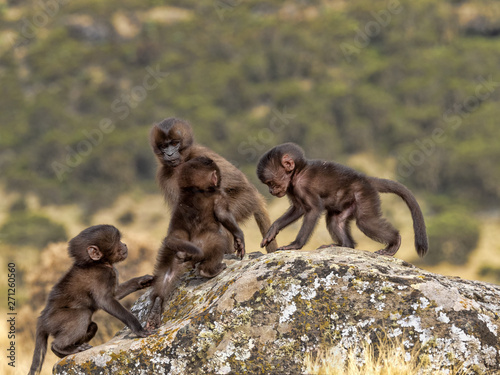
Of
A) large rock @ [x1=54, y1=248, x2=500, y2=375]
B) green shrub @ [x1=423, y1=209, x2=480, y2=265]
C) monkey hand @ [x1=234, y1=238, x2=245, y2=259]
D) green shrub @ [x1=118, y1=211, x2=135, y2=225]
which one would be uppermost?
green shrub @ [x1=118, y1=211, x2=135, y2=225]

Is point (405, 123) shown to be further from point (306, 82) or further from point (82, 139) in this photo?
point (82, 139)

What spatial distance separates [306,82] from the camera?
2044 inches

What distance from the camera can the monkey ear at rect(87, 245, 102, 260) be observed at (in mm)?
5578

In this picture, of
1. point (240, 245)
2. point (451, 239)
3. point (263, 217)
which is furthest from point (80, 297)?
point (451, 239)

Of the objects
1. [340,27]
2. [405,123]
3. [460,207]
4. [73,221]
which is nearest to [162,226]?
[73,221]

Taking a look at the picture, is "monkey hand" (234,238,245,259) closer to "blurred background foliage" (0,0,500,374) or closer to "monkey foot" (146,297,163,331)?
"monkey foot" (146,297,163,331)

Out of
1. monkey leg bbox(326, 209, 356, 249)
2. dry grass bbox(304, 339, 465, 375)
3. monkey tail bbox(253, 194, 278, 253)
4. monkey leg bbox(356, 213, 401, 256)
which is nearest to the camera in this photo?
dry grass bbox(304, 339, 465, 375)

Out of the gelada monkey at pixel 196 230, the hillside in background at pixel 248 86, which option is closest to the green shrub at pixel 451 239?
the hillside in background at pixel 248 86

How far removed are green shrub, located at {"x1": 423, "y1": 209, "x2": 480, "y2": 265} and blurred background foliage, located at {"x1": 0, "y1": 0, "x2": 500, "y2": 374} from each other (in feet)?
0.29

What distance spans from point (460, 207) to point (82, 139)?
21.1m

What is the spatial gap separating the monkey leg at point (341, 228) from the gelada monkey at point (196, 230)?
104 cm

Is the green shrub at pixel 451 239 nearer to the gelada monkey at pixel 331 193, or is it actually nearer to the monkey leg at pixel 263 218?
the monkey leg at pixel 263 218

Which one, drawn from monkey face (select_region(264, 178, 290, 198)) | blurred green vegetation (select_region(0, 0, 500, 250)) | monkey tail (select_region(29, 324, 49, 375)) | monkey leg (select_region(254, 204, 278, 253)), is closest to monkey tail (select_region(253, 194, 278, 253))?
monkey leg (select_region(254, 204, 278, 253))

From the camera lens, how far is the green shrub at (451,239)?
31.5 m
